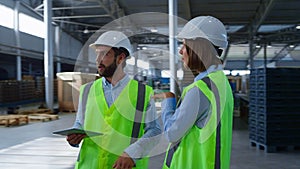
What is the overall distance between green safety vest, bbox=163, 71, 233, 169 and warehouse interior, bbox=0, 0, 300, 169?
1.28 feet

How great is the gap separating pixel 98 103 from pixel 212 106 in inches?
23.0

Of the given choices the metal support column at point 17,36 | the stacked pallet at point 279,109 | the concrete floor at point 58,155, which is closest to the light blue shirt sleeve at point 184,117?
the concrete floor at point 58,155

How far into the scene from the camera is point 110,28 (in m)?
1.87

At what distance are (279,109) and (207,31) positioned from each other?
190 inches

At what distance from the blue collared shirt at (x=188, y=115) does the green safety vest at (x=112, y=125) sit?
24 centimetres

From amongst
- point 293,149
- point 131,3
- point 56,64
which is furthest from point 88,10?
point 293,149

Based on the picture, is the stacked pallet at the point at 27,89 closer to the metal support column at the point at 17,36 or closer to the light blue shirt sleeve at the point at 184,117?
the metal support column at the point at 17,36

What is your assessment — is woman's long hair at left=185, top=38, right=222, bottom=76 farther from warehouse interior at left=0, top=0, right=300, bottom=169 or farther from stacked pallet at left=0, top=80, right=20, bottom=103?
stacked pallet at left=0, top=80, right=20, bottom=103

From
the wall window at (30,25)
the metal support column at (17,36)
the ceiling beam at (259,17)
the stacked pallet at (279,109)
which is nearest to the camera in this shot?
the stacked pallet at (279,109)

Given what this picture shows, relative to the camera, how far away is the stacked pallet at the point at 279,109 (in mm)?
5738

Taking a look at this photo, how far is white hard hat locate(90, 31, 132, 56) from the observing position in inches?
66.4

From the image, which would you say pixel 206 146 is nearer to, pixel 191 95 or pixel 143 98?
pixel 191 95

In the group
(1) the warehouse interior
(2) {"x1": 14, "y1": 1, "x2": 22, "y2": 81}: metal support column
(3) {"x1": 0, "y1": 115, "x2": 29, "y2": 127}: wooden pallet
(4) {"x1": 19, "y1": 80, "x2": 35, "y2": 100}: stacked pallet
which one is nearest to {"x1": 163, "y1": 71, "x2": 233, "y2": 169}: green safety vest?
(1) the warehouse interior

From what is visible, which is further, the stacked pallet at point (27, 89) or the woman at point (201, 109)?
the stacked pallet at point (27, 89)
